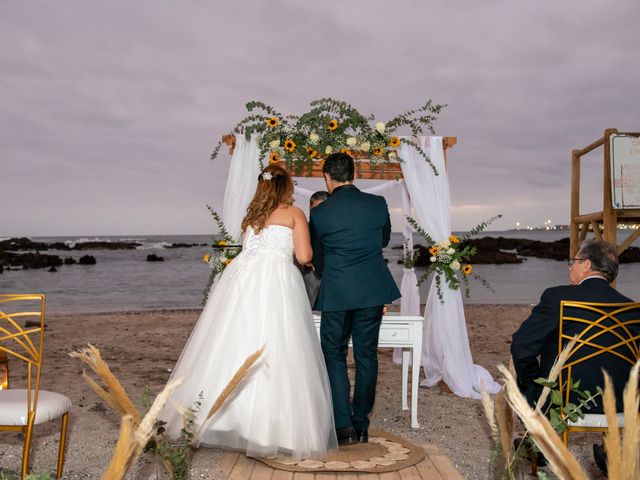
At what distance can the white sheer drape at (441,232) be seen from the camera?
6.77 m

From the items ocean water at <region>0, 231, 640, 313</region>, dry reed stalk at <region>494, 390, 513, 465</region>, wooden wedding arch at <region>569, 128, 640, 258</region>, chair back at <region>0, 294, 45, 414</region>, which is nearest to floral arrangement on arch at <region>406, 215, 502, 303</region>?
wooden wedding arch at <region>569, 128, 640, 258</region>

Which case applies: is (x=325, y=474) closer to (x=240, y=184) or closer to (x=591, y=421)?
(x=591, y=421)

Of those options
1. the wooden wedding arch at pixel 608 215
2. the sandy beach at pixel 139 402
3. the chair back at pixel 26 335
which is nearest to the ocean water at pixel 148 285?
the chair back at pixel 26 335

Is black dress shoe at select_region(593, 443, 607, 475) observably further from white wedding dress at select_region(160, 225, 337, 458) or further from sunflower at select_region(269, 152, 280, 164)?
sunflower at select_region(269, 152, 280, 164)

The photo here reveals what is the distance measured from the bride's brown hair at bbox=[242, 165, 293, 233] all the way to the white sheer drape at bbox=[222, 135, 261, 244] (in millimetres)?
1606

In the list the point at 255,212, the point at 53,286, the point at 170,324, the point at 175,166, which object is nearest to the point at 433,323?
the point at 255,212

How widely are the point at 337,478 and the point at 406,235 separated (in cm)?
398

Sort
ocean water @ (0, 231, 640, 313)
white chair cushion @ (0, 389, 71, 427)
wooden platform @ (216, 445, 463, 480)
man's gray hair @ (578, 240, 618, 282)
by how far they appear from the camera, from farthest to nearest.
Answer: ocean water @ (0, 231, 640, 313)
wooden platform @ (216, 445, 463, 480)
man's gray hair @ (578, 240, 618, 282)
white chair cushion @ (0, 389, 71, 427)

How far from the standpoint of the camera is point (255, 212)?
465 cm

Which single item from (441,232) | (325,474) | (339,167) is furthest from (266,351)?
(441,232)

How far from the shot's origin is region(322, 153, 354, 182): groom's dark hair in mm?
4645

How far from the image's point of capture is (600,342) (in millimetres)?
3438

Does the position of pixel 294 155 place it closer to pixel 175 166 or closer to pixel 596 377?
pixel 596 377

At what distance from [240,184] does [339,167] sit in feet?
6.36
